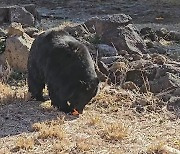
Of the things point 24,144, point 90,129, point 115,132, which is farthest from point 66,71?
point 24,144

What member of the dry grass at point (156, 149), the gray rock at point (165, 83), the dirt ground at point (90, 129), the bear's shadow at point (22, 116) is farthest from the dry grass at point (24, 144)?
the gray rock at point (165, 83)

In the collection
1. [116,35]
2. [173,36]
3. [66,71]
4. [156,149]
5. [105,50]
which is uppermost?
[66,71]

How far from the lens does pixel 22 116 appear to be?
8.31 metres

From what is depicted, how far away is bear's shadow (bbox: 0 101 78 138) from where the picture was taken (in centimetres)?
779

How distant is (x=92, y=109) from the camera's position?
8.80m

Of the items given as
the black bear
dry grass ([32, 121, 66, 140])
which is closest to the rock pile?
the black bear

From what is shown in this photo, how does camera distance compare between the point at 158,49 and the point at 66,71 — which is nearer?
the point at 66,71

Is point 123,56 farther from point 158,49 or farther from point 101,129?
point 101,129

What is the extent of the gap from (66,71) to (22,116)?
97 centimetres

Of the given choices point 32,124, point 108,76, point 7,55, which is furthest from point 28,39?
point 32,124

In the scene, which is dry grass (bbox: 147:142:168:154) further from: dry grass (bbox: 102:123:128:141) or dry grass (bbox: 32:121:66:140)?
dry grass (bbox: 32:121:66:140)

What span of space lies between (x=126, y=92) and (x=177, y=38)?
562 centimetres

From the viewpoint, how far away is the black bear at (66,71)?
8312mm

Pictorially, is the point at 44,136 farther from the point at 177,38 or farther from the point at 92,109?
the point at 177,38
